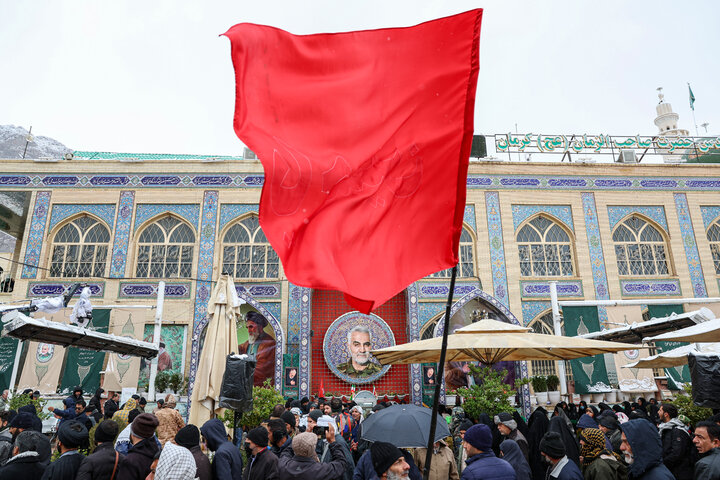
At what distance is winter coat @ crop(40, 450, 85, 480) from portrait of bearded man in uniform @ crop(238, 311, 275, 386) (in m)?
11.4

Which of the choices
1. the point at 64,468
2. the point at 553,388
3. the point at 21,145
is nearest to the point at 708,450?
the point at 64,468

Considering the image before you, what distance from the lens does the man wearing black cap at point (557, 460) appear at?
415cm

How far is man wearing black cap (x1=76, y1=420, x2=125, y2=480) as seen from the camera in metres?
3.87

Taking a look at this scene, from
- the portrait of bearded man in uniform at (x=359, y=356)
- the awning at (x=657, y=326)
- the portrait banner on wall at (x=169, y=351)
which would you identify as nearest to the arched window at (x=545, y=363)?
the portrait of bearded man in uniform at (x=359, y=356)

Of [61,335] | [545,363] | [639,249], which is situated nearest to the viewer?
[61,335]

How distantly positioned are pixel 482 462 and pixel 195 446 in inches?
87.5

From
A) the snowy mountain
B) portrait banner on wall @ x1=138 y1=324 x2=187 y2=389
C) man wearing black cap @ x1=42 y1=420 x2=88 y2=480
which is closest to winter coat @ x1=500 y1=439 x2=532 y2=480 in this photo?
man wearing black cap @ x1=42 y1=420 x2=88 y2=480

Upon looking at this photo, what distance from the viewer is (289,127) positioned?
3465mm

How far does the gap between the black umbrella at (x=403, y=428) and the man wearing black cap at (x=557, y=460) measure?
98cm

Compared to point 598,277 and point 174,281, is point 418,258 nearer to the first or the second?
point 174,281

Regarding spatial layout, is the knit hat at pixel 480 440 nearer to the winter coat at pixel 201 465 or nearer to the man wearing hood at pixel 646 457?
the man wearing hood at pixel 646 457

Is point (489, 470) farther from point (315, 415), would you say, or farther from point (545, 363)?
point (545, 363)

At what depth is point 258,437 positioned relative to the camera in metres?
4.41

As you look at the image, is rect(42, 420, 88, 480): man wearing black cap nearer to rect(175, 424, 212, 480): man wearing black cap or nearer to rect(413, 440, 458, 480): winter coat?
rect(175, 424, 212, 480): man wearing black cap
